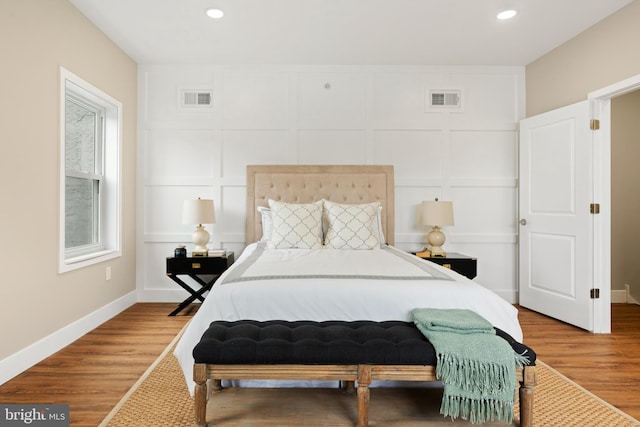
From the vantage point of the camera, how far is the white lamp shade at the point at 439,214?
3.57 metres

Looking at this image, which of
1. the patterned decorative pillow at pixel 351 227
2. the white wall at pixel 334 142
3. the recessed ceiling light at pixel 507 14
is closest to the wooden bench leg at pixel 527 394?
the patterned decorative pillow at pixel 351 227

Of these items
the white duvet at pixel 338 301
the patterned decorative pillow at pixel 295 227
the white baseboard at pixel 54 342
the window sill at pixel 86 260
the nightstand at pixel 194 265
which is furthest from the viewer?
the nightstand at pixel 194 265

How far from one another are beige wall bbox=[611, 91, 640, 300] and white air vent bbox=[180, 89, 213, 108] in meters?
4.64

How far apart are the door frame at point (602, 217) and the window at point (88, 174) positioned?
14.4 ft

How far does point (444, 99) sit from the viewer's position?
158 inches

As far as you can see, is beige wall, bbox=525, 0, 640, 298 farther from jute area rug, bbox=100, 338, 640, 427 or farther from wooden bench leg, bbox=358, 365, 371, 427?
wooden bench leg, bbox=358, 365, 371, 427

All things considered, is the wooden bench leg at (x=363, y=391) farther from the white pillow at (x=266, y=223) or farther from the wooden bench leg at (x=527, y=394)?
the white pillow at (x=266, y=223)

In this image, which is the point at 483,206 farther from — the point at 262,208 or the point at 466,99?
the point at 262,208

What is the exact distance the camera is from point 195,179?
3934 mm

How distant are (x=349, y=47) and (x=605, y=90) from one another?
2.27 metres

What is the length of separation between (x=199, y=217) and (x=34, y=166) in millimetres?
1363

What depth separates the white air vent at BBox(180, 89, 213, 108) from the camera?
3.96 m

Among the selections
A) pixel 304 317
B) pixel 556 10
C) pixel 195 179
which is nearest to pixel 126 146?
pixel 195 179

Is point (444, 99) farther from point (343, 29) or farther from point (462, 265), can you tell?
point (462, 265)
